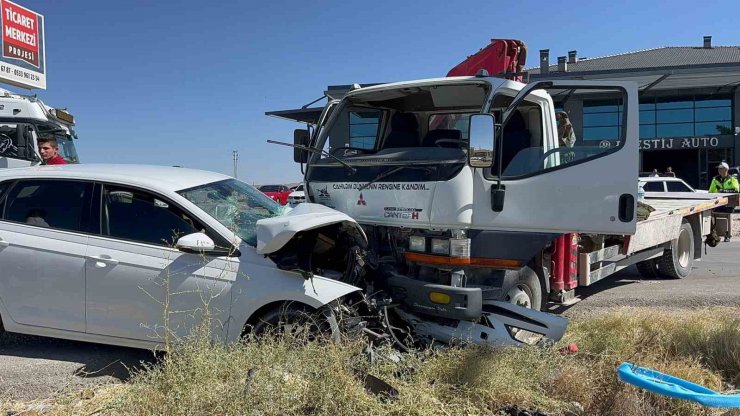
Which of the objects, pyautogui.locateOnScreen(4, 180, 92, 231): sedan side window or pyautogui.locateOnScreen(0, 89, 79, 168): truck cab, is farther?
pyautogui.locateOnScreen(0, 89, 79, 168): truck cab

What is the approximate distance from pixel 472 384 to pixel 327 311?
1139 millimetres

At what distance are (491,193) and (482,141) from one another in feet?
1.42

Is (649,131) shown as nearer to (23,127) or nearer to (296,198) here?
(296,198)

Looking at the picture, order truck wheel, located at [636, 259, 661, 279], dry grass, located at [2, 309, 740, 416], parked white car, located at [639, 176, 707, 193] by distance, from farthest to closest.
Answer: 1. parked white car, located at [639, 176, 707, 193]
2. truck wheel, located at [636, 259, 661, 279]
3. dry grass, located at [2, 309, 740, 416]

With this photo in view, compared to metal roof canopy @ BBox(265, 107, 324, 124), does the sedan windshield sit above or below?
below

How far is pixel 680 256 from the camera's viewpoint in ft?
28.8

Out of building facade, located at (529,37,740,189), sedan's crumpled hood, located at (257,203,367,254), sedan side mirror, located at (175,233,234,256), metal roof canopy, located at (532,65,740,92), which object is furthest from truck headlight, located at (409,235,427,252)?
building facade, located at (529,37,740,189)

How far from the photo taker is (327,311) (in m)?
4.01

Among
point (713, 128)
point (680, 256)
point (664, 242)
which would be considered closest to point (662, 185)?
point (680, 256)

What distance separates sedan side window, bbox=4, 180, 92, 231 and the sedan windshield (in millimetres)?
922

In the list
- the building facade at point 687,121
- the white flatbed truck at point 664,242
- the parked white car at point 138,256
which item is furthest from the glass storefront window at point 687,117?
the parked white car at point 138,256

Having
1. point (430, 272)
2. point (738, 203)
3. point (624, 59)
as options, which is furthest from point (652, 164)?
point (430, 272)

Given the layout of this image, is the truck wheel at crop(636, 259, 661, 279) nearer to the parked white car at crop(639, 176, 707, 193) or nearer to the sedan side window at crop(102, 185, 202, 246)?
the sedan side window at crop(102, 185, 202, 246)

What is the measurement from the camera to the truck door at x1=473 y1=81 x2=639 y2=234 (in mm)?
4430
